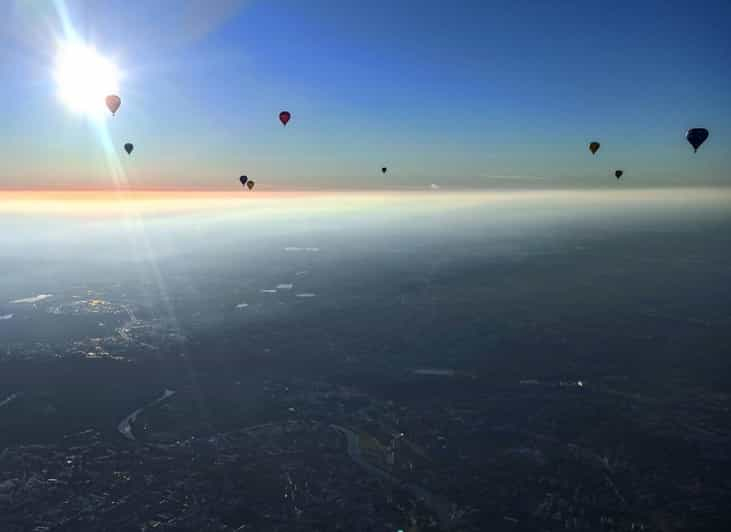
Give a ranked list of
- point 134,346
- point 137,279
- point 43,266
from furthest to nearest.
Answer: point 43,266 < point 137,279 < point 134,346

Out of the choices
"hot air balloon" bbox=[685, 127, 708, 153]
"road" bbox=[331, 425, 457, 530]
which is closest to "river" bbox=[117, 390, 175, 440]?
"road" bbox=[331, 425, 457, 530]

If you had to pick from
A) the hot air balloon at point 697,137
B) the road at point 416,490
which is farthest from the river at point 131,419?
the hot air balloon at point 697,137

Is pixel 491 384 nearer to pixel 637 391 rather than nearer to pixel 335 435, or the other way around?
pixel 637 391

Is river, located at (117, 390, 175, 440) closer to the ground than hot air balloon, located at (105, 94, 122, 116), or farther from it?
closer to the ground

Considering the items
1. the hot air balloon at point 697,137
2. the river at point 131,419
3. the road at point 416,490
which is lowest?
the road at point 416,490

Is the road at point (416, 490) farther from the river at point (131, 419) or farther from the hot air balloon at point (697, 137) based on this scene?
the hot air balloon at point (697, 137)

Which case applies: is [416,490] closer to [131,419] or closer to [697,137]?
[131,419]

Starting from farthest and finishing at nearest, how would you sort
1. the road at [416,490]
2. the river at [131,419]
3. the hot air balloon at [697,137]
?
the hot air balloon at [697,137] < the river at [131,419] < the road at [416,490]

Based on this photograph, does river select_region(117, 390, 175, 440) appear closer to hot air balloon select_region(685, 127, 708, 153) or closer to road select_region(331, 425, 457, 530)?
road select_region(331, 425, 457, 530)

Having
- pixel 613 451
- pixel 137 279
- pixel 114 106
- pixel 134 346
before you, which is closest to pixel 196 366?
pixel 134 346
